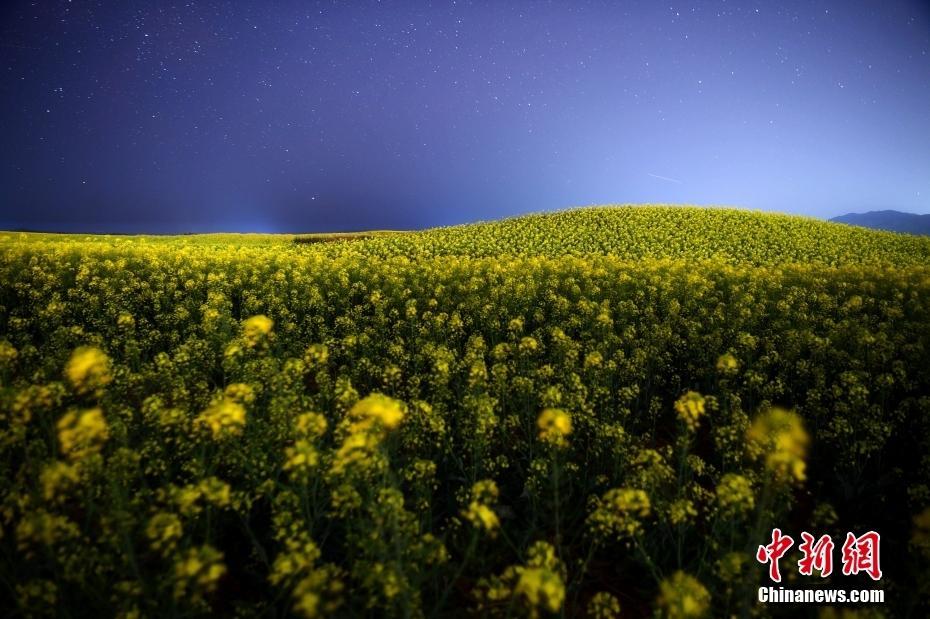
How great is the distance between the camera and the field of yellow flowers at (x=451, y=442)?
3650mm

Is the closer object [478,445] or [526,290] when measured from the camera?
[478,445]

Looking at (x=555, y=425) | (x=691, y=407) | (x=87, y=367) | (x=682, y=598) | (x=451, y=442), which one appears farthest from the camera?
(x=451, y=442)

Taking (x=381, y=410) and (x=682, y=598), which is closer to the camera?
(x=682, y=598)

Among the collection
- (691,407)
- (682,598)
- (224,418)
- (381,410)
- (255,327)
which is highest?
(255,327)

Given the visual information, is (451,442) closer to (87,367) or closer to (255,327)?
(255,327)

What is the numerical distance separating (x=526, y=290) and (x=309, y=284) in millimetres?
7317

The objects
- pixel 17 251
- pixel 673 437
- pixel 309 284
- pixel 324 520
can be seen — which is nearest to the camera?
pixel 324 520

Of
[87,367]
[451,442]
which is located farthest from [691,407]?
[87,367]

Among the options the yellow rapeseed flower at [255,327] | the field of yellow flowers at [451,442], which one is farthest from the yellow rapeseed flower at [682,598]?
the yellow rapeseed flower at [255,327]

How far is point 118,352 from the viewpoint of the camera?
30.8 feet

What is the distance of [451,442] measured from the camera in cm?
593

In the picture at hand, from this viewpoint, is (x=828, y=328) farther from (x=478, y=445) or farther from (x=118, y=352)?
(x=118, y=352)

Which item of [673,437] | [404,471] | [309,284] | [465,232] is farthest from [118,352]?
[465,232]

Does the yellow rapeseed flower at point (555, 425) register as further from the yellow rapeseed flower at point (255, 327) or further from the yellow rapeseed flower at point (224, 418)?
the yellow rapeseed flower at point (255, 327)
